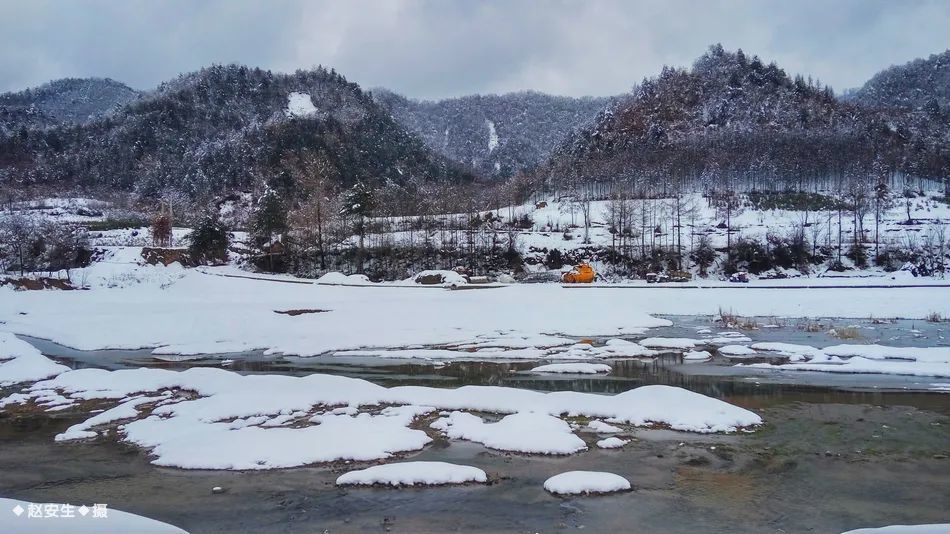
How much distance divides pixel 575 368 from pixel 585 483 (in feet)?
28.1

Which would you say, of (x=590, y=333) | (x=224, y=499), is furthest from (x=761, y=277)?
(x=224, y=499)

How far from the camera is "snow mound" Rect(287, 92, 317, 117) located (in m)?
165

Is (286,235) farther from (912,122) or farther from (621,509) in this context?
(912,122)

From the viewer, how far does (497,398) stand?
12.8m

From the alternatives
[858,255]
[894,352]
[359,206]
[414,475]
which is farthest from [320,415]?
[858,255]

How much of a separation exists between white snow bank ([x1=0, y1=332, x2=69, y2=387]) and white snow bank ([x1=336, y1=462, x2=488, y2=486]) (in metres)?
13.5

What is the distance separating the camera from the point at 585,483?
8086mm

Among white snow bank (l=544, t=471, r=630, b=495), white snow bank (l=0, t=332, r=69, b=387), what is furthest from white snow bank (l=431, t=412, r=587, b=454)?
white snow bank (l=0, t=332, r=69, b=387)

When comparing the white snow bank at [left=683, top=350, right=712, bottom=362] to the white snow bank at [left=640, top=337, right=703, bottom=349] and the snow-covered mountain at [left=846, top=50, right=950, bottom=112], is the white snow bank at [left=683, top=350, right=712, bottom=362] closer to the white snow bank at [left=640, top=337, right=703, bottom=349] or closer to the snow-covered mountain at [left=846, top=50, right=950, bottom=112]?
the white snow bank at [left=640, top=337, right=703, bottom=349]

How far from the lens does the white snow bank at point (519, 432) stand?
982cm

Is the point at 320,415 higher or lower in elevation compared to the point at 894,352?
lower

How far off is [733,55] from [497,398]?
569 ft

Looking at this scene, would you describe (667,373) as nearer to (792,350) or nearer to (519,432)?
(792,350)

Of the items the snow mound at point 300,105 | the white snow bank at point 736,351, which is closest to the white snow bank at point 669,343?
the white snow bank at point 736,351
